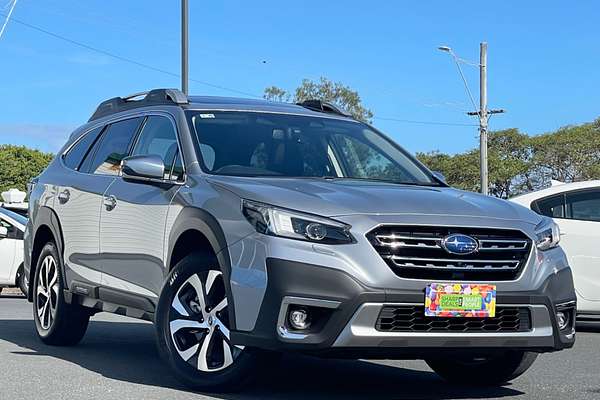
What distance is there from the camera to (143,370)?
6.87 metres

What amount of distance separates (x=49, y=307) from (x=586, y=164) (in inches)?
1954

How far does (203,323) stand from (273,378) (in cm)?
98

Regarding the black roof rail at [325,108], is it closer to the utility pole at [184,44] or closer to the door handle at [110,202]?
the door handle at [110,202]

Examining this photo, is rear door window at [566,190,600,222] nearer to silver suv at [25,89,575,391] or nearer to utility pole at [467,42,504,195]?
silver suv at [25,89,575,391]

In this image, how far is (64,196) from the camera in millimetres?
7980

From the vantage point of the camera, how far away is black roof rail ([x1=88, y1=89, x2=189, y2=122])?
23.1 ft

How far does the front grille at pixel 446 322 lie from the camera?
16.9 feet

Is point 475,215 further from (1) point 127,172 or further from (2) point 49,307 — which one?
(2) point 49,307

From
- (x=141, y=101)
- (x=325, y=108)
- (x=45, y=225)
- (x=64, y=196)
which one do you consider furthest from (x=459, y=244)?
(x=45, y=225)

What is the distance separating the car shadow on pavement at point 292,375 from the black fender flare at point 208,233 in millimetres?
669

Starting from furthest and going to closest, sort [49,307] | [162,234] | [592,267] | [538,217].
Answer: [592,267] → [49,307] → [162,234] → [538,217]

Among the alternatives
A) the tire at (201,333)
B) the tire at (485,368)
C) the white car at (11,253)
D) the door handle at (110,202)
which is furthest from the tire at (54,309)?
the white car at (11,253)

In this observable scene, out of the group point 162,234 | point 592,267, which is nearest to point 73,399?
Answer: point 162,234

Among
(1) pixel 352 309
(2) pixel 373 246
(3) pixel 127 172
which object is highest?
(3) pixel 127 172
